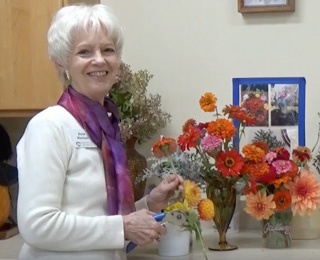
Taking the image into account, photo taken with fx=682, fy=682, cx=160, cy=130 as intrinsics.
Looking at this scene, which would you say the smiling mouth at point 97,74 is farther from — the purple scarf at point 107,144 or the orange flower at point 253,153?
the orange flower at point 253,153

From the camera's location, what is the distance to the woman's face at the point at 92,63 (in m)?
1.68

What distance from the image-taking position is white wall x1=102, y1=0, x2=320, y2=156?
90.7 inches

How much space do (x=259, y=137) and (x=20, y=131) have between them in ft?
3.02

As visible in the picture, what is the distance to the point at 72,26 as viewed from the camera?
5.45 ft

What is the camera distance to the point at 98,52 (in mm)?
1690

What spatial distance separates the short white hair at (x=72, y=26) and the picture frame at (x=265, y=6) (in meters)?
0.71

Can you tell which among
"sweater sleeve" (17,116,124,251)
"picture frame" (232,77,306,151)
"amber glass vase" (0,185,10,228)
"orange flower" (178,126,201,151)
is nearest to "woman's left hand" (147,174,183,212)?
"orange flower" (178,126,201,151)

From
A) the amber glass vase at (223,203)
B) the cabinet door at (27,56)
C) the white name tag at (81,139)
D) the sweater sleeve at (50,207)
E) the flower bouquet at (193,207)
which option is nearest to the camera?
the sweater sleeve at (50,207)

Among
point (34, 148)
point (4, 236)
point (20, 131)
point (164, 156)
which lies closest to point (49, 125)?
point (34, 148)

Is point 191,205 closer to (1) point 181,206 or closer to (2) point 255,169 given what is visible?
(1) point 181,206

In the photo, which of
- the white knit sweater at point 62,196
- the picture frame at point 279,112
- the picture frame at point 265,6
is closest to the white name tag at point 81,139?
the white knit sweater at point 62,196

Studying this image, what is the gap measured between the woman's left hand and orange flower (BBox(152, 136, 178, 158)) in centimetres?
13

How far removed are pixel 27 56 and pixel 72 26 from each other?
0.55m

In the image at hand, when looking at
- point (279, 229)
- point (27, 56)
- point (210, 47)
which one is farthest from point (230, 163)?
point (27, 56)
